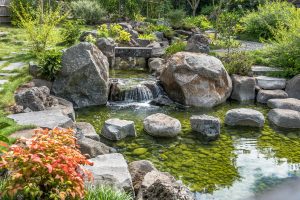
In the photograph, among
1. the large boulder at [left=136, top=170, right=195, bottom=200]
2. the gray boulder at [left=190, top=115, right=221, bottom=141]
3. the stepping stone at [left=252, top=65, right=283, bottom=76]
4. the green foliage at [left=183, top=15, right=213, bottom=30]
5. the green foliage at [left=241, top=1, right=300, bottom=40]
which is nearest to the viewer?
the large boulder at [left=136, top=170, right=195, bottom=200]

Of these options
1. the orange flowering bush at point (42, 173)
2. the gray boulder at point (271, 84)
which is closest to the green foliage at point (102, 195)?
the orange flowering bush at point (42, 173)

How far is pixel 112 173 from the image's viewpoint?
16.4 feet

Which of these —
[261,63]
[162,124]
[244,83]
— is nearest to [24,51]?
[162,124]

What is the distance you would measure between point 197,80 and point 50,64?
402cm

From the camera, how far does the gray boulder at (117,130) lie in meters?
7.69

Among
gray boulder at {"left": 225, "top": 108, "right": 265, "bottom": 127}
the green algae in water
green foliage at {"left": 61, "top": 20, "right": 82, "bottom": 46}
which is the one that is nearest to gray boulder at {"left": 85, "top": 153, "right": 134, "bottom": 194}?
the green algae in water

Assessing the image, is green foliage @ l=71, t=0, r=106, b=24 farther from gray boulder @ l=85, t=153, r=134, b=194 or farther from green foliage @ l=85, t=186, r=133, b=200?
green foliage @ l=85, t=186, r=133, b=200

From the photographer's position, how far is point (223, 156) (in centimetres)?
716

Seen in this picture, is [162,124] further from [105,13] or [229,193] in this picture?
[105,13]

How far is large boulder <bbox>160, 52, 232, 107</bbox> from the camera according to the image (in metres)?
10.4

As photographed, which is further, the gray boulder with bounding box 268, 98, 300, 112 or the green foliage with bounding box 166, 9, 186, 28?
the green foliage with bounding box 166, 9, 186, 28

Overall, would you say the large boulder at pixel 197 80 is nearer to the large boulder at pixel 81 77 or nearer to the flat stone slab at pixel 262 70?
the flat stone slab at pixel 262 70

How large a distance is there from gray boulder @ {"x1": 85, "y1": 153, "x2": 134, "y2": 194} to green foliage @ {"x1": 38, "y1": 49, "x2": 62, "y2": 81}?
4744 mm

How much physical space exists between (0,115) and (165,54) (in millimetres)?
8560
